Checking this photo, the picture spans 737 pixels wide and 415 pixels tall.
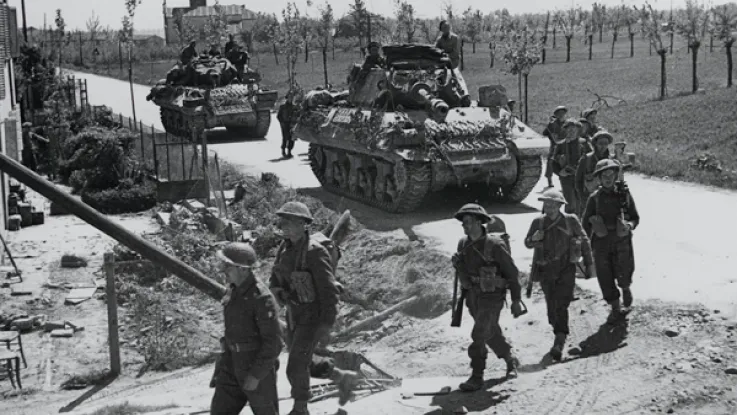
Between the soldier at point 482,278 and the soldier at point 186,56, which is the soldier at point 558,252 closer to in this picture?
the soldier at point 482,278

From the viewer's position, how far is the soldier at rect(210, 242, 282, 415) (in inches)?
276

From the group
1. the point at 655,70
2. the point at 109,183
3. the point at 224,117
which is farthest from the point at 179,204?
the point at 655,70

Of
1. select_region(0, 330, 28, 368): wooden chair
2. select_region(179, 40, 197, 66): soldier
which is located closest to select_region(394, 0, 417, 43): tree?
select_region(179, 40, 197, 66): soldier

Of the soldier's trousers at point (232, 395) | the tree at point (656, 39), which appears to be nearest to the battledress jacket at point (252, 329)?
the soldier's trousers at point (232, 395)

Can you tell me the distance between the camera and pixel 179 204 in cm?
2028

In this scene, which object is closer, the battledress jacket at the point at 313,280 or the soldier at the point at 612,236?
the battledress jacket at the point at 313,280

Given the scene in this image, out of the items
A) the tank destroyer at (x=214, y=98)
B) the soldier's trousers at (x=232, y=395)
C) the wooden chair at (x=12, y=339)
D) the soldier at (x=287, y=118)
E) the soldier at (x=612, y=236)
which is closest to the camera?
the soldier's trousers at (x=232, y=395)

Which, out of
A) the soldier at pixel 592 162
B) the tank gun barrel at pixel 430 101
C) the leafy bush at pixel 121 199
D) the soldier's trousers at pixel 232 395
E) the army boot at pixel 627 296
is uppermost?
the tank gun barrel at pixel 430 101

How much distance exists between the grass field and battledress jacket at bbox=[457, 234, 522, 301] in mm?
11227

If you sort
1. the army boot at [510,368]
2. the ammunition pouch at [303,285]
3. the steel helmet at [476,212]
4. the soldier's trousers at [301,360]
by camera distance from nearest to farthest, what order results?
the ammunition pouch at [303,285] < the soldier's trousers at [301,360] < the steel helmet at [476,212] < the army boot at [510,368]

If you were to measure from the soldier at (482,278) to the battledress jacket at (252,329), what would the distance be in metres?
2.12

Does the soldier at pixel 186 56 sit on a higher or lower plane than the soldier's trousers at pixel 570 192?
higher

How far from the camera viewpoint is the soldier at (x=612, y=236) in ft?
34.0

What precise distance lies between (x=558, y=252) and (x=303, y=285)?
2.68 metres
